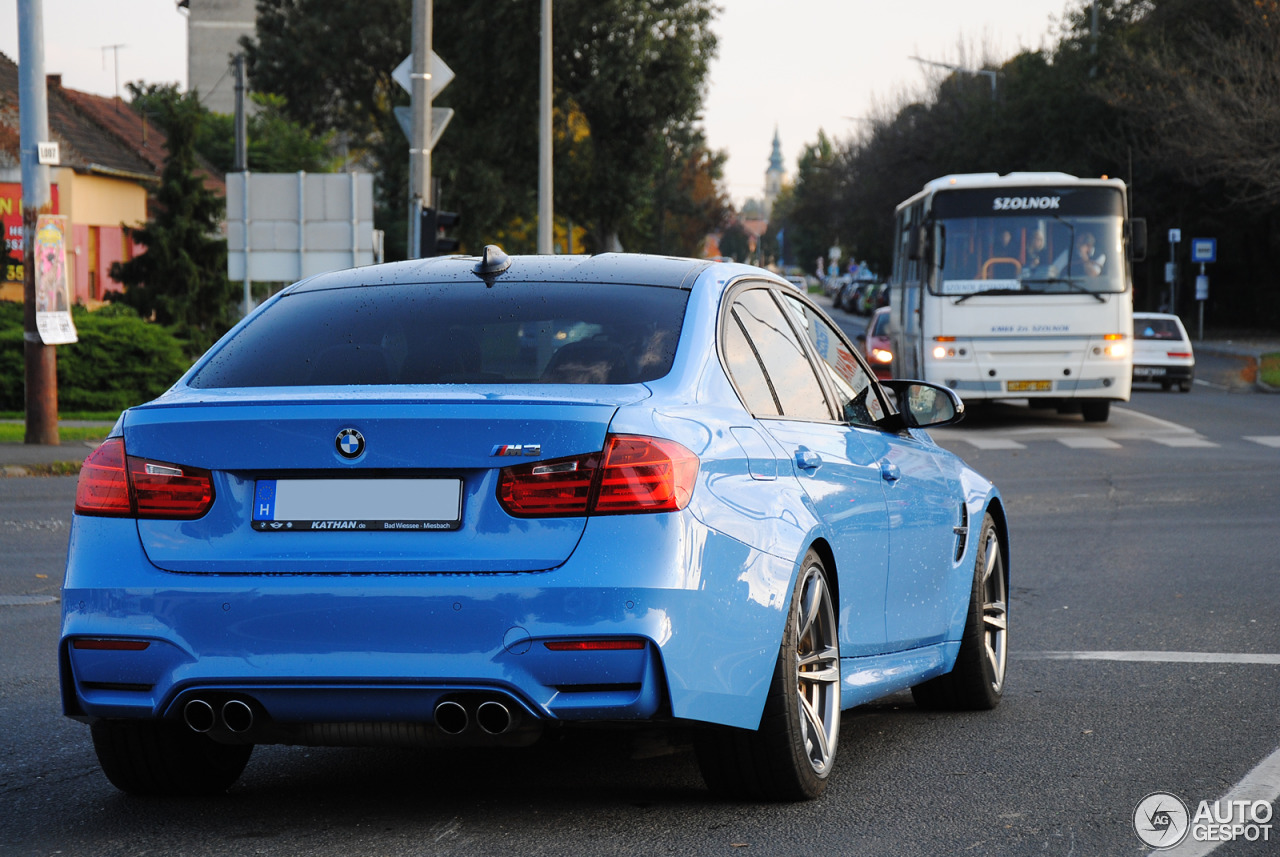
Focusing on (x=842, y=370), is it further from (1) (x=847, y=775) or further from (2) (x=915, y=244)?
(2) (x=915, y=244)

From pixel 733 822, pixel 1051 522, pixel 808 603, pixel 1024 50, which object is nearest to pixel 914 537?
pixel 808 603

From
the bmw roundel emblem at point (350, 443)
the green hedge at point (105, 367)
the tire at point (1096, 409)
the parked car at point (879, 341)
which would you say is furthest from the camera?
the parked car at point (879, 341)

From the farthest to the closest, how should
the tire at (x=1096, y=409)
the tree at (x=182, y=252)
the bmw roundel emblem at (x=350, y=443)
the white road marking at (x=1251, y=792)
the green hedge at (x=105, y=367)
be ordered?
1. the tree at (x=182, y=252)
2. the green hedge at (x=105, y=367)
3. the tire at (x=1096, y=409)
4. the white road marking at (x=1251, y=792)
5. the bmw roundel emblem at (x=350, y=443)

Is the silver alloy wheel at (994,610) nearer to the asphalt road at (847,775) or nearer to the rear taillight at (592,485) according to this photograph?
→ the asphalt road at (847,775)

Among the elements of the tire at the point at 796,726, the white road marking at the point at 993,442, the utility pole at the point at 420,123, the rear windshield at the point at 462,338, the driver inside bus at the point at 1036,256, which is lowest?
the white road marking at the point at 993,442

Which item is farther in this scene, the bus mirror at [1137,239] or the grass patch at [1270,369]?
the grass patch at [1270,369]

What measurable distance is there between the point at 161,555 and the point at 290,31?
5892 cm

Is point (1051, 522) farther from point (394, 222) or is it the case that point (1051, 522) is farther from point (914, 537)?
point (394, 222)

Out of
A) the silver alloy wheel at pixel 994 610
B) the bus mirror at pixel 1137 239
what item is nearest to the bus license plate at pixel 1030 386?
the bus mirror at pixel 1137 239

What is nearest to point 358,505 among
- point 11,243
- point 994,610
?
point 994,610

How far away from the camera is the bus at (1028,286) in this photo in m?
23.5

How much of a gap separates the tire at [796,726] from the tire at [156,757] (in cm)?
140

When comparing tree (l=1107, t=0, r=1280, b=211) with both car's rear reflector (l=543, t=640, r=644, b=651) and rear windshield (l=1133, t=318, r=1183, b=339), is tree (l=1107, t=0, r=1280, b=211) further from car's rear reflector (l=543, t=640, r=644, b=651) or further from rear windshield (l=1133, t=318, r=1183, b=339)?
car's rear reflector (l=543, t=640, r=644, b=651)

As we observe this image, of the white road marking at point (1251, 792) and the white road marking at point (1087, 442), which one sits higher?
the white road marking at point (1251, 792)
